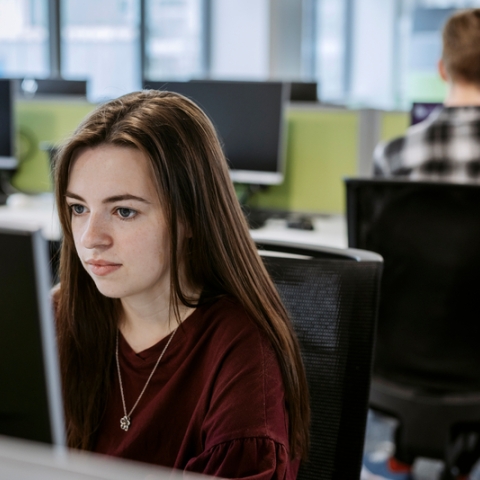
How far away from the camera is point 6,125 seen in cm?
280

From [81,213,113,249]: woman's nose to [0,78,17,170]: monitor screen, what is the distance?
2.16m

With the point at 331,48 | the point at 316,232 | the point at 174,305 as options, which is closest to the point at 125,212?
the point at 174,305

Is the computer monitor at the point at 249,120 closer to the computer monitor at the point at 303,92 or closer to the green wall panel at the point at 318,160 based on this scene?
the green wall panel at the point at 318,160

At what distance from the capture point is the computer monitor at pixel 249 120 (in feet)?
7.90

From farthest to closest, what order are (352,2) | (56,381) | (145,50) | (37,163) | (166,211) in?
(352,2) < (145,50) < (37,163) < (166,211) < (56,381)

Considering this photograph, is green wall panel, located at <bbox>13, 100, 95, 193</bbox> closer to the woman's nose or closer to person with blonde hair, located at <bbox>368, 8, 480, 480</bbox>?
person with blonde hair, located at <bbox>368, 8, 480, 480</bbox>

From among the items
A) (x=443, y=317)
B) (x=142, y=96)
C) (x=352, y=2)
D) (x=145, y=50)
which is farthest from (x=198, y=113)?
(x=352, y=2)

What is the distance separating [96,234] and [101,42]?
5.75m

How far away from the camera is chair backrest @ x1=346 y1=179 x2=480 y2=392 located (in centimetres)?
138

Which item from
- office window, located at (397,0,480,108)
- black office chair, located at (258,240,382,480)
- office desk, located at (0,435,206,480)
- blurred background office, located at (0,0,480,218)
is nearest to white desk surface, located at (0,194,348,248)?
black office chair, located at (258,240,382,480)

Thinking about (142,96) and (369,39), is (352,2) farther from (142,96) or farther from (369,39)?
(142,96)

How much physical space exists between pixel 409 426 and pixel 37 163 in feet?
6.46

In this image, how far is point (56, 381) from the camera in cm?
45

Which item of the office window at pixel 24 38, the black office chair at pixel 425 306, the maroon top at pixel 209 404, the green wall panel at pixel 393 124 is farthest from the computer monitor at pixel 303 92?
the office window at pixel 24 38
